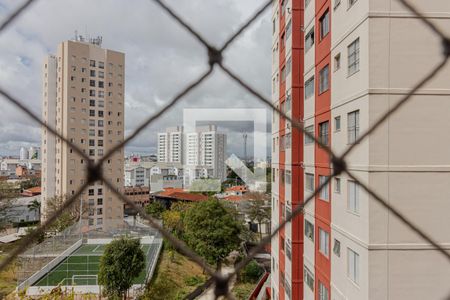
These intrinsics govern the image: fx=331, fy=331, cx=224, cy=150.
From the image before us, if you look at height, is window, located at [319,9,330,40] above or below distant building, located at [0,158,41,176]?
above

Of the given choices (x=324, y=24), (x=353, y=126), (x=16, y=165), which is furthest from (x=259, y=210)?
(x=16, y=165)

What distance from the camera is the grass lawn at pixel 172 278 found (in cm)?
458

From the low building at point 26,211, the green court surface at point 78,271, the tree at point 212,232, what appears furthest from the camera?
the low building at point 26,211

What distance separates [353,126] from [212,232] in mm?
4052

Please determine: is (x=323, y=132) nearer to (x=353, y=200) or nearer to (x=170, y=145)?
(x=353, y=200)

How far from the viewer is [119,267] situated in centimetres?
453

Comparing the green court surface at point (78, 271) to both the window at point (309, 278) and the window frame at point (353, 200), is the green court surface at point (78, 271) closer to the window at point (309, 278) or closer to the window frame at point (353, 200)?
the window at point (309, 278)

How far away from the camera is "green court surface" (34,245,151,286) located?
5.41 m

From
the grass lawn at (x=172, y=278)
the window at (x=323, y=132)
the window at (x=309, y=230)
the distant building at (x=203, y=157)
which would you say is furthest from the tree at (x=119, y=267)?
the distant building at (x=203, y=157)

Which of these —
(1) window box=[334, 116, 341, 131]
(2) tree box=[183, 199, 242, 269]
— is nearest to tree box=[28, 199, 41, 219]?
(2) tree box=[183, 199, 242, 269]

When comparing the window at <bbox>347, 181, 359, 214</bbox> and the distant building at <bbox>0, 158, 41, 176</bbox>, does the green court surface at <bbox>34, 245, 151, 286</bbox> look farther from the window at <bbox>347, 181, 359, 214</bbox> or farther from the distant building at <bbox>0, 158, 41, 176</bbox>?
the distant building at <bbox>0, 158, 41, 176</bbox>

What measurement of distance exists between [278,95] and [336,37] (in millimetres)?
1643

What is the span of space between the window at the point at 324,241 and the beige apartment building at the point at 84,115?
6770 mm

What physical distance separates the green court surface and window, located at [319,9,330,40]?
4664mm
